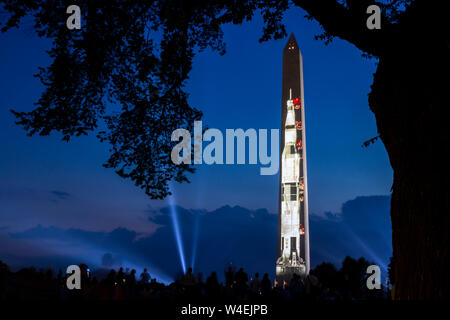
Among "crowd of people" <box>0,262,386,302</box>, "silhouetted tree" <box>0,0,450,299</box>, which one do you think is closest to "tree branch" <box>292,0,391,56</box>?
"silhouetted tree" <box>0,0,450,299</box>

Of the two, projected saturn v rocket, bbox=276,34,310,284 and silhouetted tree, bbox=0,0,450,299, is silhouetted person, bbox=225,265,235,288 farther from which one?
projected saturn v rocket, bbox=276,34,310,284

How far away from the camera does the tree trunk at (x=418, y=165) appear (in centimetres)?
445

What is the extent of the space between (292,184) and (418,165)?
3434cm

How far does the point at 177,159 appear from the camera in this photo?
32.5 ft

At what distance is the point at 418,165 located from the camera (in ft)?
15.7

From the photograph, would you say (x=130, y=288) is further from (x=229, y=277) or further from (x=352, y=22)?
(x=352, y=22)

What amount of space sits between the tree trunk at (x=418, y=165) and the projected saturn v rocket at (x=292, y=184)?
3353 cm

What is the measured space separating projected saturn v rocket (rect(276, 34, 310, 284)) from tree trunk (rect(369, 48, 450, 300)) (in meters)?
33.5

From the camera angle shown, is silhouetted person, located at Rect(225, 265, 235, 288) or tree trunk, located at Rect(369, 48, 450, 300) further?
silhouetted person, located at Rect(225, 265, 235, 288)

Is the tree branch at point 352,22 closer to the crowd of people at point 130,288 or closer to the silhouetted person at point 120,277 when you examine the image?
the crowd of people at point 130,288

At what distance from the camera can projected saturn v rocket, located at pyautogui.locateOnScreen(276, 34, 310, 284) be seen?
3784 centimetres

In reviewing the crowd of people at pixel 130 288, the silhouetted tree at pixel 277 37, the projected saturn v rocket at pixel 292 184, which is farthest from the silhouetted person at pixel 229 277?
the projected saturn v rocket at pixel 292 184

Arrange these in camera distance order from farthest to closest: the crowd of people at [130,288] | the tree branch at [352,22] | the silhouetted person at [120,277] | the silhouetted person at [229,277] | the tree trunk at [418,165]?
the silhouetted person at [229,277], the silhouetted person at [120,277], the crowd of people at [130,288], the tree branch at [352,22], the tree trunk at [418,165]
